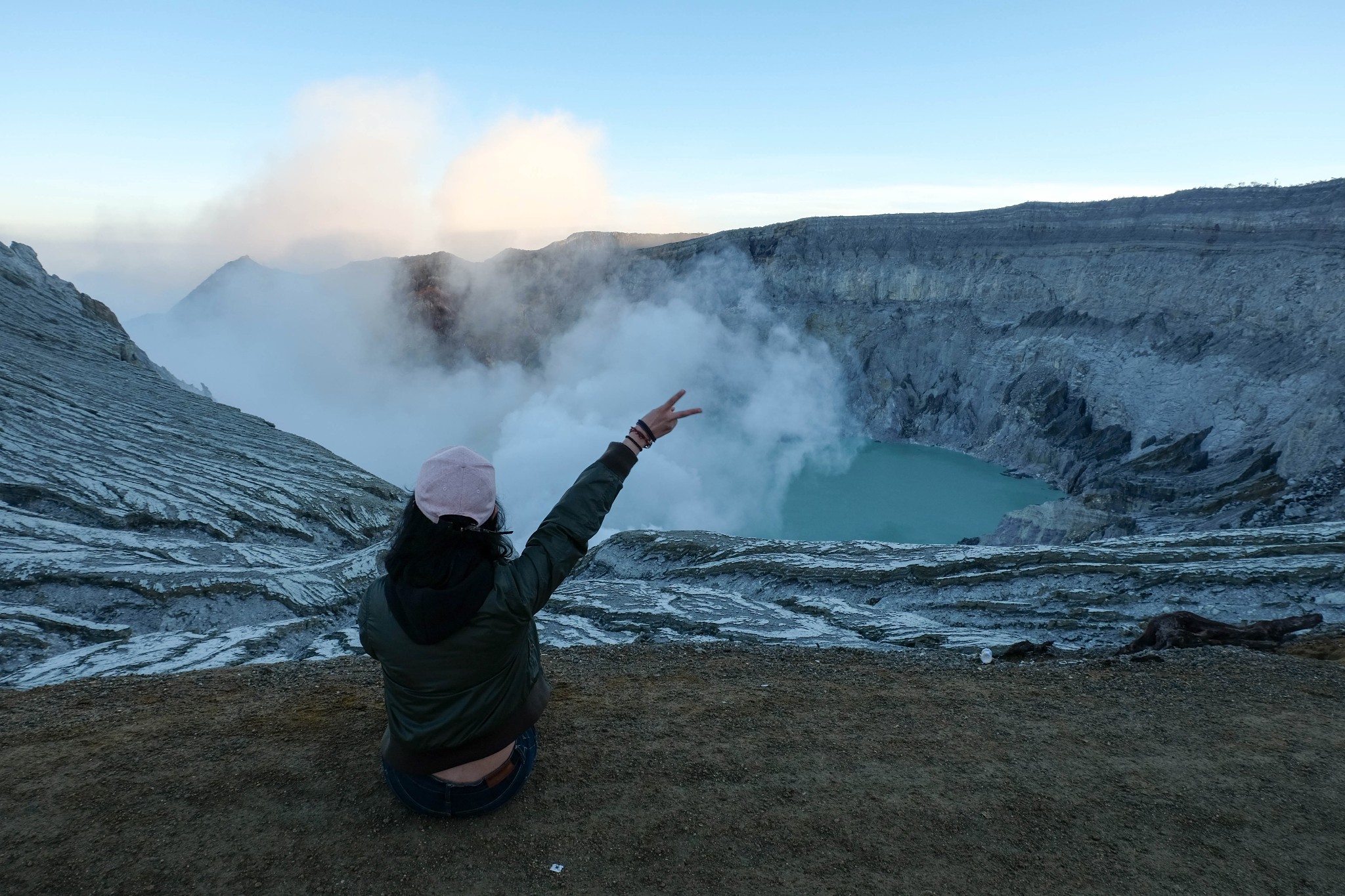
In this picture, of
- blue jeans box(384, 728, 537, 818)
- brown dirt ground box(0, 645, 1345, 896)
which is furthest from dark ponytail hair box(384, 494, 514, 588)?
brown dirt ground box(0, 645, 1345, 896)

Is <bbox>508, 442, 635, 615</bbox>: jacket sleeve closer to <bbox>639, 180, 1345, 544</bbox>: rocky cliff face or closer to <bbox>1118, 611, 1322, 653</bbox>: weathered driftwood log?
<bbox>1118, 611, 1322, 653</bbox>: weathered driftwood log

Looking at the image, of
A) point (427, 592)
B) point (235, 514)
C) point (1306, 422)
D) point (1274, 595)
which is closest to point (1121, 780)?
point (427, 592)

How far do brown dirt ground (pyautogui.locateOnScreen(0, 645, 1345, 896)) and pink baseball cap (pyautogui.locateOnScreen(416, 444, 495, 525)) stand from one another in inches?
72.1

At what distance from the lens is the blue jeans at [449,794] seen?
4.29 m

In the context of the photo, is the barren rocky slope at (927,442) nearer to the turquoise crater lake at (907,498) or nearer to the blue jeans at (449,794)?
the turquoise crater lake at (907,498)

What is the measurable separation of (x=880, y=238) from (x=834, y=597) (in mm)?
47423

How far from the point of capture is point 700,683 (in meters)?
6.86

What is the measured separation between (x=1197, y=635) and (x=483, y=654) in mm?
8501

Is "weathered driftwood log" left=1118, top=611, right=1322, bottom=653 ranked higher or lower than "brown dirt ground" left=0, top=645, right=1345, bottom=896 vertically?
lower

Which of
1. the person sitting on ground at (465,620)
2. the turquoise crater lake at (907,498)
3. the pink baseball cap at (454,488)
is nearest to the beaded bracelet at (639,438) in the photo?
the person sitting on ground at (465,620)

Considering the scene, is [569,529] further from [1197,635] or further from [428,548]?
[1197,635]

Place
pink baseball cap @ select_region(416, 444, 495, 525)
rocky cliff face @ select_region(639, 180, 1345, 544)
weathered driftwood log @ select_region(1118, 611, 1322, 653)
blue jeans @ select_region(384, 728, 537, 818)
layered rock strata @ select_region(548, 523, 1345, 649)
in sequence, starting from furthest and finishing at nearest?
rocky cliff face @ select_region(639, 180, 1345, 544) < layered rock strata @ select_region(548, 523, 1345, 649) < weathered driftwood log @ select_region(1118, 611, 1322, 653) < blue jeans @ select_region(384, 728, 537, 818) < pink baseball cap @ select_region(416, 444, 495, 525)

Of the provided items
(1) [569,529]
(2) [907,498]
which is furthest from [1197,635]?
(2) [907,498]

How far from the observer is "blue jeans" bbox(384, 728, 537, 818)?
429 cm
